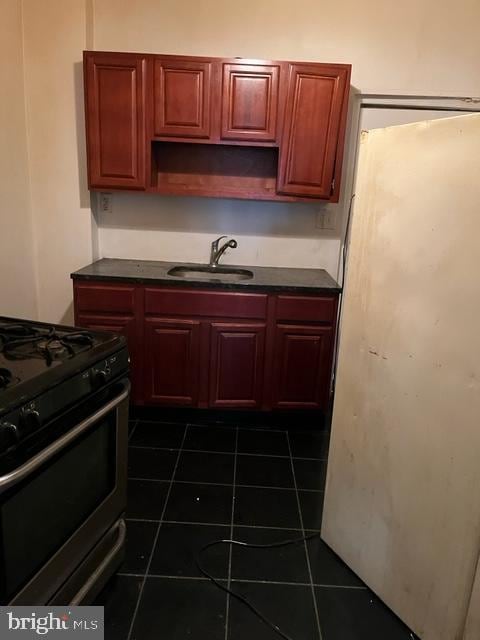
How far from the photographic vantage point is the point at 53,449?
3.43 ft

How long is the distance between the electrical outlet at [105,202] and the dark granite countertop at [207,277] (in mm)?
343

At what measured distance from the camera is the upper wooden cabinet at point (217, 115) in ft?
8.22

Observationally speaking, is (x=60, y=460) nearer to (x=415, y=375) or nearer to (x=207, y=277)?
(x=415, y=375)

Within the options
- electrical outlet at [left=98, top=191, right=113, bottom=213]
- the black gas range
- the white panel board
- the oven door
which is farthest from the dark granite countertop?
the oven door

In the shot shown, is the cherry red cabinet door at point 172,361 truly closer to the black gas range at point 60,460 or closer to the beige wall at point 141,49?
the beige wall at point 141,49

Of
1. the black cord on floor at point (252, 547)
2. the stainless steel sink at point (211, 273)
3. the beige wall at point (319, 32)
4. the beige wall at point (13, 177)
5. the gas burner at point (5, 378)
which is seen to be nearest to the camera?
the gas burner at point (5, 378)

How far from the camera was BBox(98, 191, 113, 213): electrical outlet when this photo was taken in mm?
2951

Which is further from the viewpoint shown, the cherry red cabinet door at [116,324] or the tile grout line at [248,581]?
the cherry red cabinet door at [116,324]

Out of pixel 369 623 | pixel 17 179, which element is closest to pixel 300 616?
pixel 369 623

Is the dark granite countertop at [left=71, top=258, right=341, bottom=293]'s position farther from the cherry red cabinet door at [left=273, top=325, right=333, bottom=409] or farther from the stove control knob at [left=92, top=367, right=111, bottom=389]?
the stove control knob at [left=92, top=367, right=111, bottom=389]

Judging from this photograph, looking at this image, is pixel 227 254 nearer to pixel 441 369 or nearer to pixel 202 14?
pixel 202 14

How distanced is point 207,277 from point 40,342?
5.57ft

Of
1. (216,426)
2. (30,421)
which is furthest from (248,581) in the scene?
(216,426)

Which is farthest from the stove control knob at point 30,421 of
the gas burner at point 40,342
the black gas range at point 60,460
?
the gas burner at point 40,342
